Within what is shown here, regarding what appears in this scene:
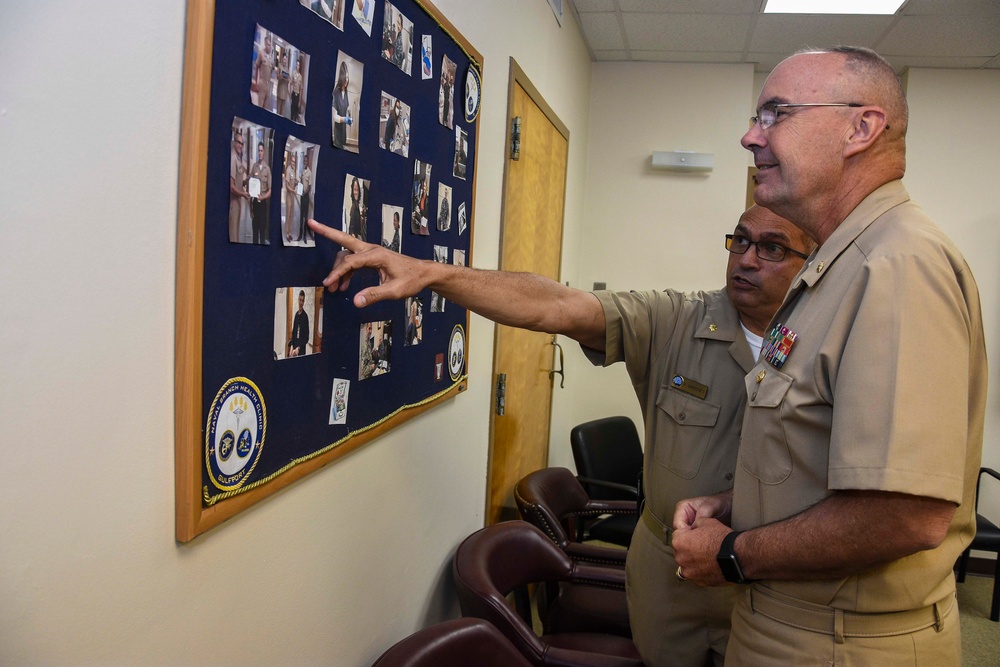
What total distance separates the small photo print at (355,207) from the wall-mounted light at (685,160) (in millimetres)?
3398

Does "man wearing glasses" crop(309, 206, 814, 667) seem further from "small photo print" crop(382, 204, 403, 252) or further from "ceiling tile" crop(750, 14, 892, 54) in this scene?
"ceiling tile" crop(750, 14, 892, 54)

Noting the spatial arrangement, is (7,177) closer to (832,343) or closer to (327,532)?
(327,532)

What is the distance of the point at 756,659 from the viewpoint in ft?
3.63

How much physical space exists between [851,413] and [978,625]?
345 centimetres

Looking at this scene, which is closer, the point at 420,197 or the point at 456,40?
the point at 420,197

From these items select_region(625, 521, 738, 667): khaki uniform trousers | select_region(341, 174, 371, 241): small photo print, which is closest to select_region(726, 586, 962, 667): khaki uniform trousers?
select_region(625, 521, 738, 667): khaki uniform trousers

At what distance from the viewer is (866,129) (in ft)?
3.59

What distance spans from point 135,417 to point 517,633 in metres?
1.24

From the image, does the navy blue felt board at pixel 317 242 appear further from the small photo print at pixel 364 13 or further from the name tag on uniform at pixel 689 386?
the name tag on uniform at pixel 689 386

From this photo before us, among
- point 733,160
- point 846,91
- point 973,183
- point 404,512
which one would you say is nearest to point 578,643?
point 404,512

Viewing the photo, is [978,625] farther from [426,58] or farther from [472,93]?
[426,58]

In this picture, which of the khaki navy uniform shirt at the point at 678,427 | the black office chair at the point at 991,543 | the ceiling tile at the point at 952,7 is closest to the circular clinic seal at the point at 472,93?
the khaki navy uniform shirt at the point at 678,427

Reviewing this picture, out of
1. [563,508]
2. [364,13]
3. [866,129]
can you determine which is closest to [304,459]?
[364,13]

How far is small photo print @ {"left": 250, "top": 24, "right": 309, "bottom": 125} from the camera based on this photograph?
932 millimetres
